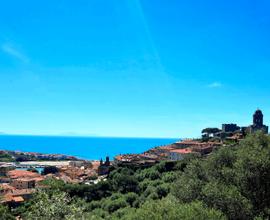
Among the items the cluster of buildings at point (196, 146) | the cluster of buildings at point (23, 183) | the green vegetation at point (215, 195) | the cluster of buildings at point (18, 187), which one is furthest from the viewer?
the cluster of buildings at point (196, 146)

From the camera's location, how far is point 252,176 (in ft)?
65.5

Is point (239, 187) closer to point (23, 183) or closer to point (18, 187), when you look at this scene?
point (18, 187)

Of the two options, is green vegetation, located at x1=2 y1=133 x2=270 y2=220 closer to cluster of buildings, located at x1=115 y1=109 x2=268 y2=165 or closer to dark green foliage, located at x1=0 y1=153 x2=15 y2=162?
cluster of buildings, located at x1=115 y1=109 x2=268 y2=165

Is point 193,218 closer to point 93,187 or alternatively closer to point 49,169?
point 93,187

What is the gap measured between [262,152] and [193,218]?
8.73 m

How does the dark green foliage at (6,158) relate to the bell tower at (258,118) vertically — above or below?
below

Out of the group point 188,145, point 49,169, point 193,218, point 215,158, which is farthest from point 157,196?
point 49,169

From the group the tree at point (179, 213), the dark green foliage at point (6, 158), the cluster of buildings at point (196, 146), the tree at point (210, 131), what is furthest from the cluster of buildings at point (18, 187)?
the tree at point (210, 131)

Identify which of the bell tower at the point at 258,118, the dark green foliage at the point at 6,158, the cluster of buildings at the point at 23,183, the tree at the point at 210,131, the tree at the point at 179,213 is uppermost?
the bell tower at the point at 258,118

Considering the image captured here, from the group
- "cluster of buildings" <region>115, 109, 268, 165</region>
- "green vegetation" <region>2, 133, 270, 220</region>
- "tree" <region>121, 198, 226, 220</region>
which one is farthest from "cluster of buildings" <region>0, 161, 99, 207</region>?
"tree" <region>121, 198, 226, 220</region>

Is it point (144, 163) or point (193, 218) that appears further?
point (144, 163)

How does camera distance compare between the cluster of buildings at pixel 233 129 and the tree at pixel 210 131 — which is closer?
the cluster of buildings at pixel 233 129

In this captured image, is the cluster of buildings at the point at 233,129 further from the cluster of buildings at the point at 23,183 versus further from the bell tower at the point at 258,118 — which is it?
the cluster of buildings at the point at 23,183

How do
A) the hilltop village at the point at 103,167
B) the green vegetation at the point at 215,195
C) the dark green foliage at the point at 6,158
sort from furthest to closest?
the dark green foliage at the point at 6,158
the hilltop village at the point at 103,167
the green vegetation at the point at 215,195
